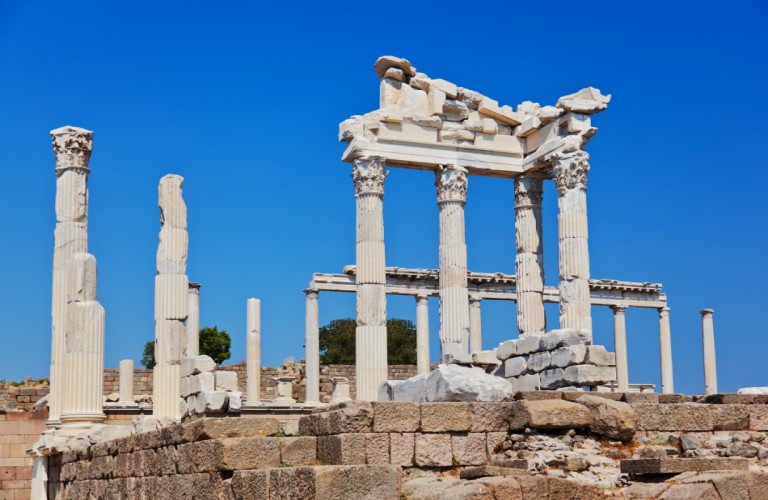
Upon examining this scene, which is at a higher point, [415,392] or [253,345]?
[253,345]

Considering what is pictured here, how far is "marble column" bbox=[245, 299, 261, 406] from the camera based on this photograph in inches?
1618

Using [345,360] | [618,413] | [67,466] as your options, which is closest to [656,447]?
[618,413]

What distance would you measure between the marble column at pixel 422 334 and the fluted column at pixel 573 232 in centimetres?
1036

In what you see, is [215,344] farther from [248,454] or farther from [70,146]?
[248,454]

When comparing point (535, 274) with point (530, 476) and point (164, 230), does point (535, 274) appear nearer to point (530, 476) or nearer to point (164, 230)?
point (164, 230)

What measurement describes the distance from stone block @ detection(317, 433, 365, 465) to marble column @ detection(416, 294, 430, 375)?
2618 cm

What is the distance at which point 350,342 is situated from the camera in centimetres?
7806

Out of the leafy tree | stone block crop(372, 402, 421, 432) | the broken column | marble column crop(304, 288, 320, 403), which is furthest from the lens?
the leafy tree

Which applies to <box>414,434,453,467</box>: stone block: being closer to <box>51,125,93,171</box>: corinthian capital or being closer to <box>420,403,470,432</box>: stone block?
<box>420,403,470,432</box>: stone block

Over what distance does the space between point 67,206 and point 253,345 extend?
16274 millimetres

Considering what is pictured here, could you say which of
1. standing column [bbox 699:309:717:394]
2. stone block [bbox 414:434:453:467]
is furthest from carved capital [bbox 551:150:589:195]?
standing column [bbox 699:309:717:394]

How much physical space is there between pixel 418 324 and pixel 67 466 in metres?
21.2

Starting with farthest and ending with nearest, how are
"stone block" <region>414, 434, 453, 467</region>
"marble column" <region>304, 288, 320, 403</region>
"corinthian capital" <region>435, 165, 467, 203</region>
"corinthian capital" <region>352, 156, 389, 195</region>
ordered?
"marble column" <region>304, 288, 320, 403</region>, "corinthian capital" <region>435, 165, 467, 203</region>, "corinthian capital" <region>352, 156, 389, 195</region>, "stone block" <region>414, 434, 453, 467</region>

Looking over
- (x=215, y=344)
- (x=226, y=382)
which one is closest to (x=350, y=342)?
(x=215, y=344)
